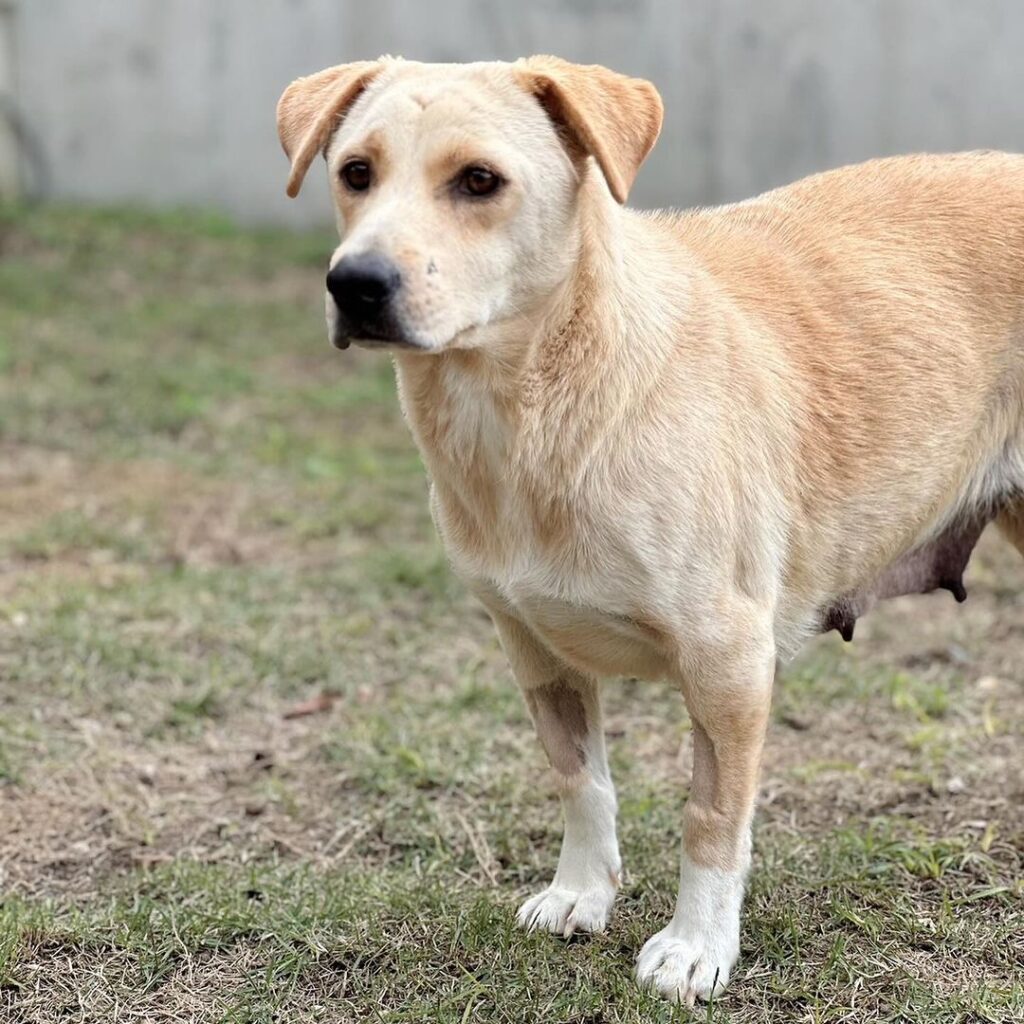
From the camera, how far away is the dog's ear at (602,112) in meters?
2.89

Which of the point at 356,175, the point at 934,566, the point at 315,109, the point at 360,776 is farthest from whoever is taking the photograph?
the point at 360,776

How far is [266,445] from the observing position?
7031 mm

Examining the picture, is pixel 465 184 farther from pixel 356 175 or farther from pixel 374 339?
pixel 374 339

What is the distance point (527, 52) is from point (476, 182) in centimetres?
777

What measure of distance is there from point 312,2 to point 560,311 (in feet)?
27.5

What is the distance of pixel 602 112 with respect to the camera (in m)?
2.94

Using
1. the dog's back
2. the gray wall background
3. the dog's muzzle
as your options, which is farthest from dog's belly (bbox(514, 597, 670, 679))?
the gray wall background

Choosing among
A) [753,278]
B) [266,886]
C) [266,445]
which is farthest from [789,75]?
[266,886]

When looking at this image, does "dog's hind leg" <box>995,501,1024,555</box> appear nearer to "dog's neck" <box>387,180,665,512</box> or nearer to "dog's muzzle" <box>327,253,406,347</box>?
"dog's neck" <box>387,180,665,512</box>

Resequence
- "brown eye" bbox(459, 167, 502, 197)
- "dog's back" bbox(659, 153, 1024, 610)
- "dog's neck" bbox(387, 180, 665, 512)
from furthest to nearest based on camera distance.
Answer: "dog's back" bbox(659, 153, 1024, 610) → "dog's neck" bbox(387, 180, 665, 512) → "brown eye" bbox(459, 167, 502, 197)

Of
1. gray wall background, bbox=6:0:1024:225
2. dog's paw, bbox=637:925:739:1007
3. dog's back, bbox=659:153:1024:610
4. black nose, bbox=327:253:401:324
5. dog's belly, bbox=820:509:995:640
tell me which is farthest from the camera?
gray wall background, bbox=6:0:1024:225

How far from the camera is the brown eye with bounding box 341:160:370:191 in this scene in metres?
2.95

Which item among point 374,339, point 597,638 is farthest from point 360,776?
point 374,339

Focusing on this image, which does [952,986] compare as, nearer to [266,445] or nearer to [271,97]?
[266,445]
